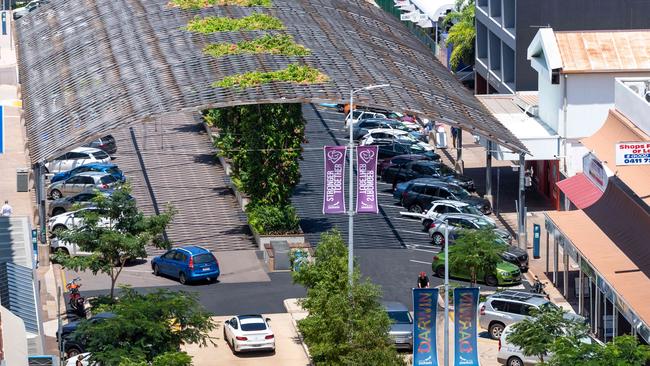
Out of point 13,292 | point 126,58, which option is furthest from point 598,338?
point 126,58

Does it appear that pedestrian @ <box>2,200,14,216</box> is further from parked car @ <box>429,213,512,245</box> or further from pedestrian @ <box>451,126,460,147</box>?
pedestrian @ <box>451,126,460,147</box>

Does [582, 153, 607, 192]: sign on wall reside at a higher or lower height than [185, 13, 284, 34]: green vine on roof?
lower

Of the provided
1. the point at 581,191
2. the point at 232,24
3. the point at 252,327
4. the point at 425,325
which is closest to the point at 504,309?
the point at 581,191

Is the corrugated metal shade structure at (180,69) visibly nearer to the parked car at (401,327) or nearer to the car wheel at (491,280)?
the car wheel at (491,280)

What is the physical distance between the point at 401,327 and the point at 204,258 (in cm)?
1180

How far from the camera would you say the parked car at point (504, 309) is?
2483 inches

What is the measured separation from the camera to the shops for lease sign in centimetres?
6044

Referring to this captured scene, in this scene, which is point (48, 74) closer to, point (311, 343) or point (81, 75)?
point (81, 75)

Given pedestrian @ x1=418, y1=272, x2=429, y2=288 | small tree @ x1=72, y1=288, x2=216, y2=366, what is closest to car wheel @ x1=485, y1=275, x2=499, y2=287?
pedestrian @ x1=418, y1=272, x2=429, y2=288

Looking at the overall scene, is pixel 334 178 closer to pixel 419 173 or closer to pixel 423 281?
pixel 423 281

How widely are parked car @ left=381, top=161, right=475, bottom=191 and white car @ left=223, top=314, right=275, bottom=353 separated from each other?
24.3 meters

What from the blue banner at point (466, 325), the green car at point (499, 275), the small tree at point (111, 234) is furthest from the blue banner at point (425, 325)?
the green car at point (499, 275)

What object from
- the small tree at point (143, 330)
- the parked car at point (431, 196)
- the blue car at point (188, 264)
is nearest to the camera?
the small tree at point (143, 330)

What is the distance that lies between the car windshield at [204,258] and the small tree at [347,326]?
11.3 m
